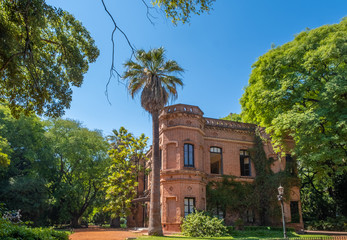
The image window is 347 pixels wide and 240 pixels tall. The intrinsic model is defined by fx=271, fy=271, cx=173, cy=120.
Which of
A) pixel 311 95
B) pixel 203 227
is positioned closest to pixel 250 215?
pixel 203 227

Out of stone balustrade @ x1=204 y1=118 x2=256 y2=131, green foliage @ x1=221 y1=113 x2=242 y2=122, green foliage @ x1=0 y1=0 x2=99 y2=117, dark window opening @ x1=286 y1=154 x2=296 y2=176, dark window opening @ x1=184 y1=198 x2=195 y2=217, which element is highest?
green foliage @ x1=221 y1=113 x2=242 y2=122

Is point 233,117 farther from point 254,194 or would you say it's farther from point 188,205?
point 188,205

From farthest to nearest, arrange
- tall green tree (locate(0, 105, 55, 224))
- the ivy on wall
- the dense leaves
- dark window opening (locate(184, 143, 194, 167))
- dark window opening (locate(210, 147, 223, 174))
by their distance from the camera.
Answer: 1. the dense leaves
2. tall green tree (locate(0, 105, 55, 224))
3. dark window opening (locate(210, 147, 223, 174))
4. the ivy on wall
5. dark window opening (locate(184, 143, 194, 167))

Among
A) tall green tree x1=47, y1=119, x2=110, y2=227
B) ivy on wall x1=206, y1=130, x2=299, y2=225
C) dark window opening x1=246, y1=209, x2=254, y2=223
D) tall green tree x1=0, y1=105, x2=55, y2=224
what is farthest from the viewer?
tall green tree x1=47, y1=119, x2=110, y2=227

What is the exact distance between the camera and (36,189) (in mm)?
25312

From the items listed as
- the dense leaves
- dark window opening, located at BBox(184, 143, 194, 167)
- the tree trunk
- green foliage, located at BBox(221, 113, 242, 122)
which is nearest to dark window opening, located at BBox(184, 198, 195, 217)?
dark window opening, located at BBox(184, 143, 194, 167)

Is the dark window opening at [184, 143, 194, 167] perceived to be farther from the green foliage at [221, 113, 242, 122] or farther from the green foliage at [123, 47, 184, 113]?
the green foliage at [221, 113, 242, 122]

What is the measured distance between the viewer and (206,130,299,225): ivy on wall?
2112cm

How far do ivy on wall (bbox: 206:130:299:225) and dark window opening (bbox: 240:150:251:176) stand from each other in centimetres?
110

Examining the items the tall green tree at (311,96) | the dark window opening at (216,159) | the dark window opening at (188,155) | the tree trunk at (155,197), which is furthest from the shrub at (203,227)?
the tall green tree at (311,96)

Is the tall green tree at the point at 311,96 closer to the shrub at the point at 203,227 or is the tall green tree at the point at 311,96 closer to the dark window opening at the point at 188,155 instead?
the dark window opening at the point at 188,155

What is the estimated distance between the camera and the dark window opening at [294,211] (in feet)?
69.8

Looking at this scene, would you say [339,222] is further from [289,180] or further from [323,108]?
[323,108]

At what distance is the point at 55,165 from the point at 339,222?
91.8 ft
